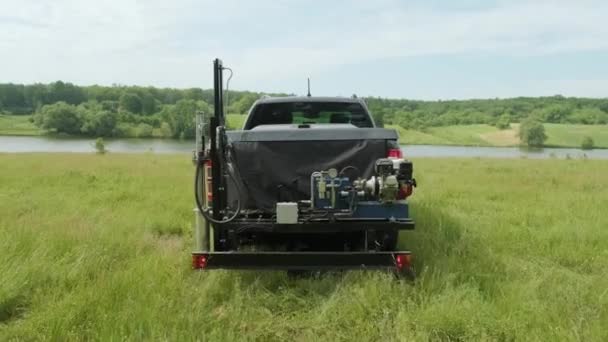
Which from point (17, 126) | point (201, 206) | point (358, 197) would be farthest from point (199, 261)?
point (17, 126)

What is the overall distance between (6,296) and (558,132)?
87.0 m

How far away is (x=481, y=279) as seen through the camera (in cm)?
429

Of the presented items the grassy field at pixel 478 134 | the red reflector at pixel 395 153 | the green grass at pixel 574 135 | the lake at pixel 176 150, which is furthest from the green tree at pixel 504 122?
the red reflector at pixel 395 153

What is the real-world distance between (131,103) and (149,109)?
459 centimetres

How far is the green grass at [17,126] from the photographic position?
76.6 metres

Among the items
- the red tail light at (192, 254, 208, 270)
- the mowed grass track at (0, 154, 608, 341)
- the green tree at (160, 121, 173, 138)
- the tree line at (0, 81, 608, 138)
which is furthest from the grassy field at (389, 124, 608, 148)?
the red tail light at (192, 254, 208, 270)

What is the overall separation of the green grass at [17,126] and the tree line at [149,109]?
73.8 inches

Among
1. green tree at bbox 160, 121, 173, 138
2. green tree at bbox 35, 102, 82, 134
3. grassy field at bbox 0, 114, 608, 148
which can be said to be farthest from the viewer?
green tree at bbox 35, 102, 82, 134

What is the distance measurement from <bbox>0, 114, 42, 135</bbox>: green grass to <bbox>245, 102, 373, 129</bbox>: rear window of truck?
8007 centimetres

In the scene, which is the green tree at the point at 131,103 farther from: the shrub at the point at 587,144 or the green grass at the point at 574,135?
the shrub at the point at 587,144

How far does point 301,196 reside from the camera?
4098mm

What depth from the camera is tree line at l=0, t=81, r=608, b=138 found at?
74.4 m

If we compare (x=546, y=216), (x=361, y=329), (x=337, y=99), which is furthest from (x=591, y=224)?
(x=361, y=329)

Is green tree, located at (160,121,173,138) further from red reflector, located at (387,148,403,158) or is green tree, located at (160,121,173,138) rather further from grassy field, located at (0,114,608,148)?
red reflector, located at (387,148,403,158)
